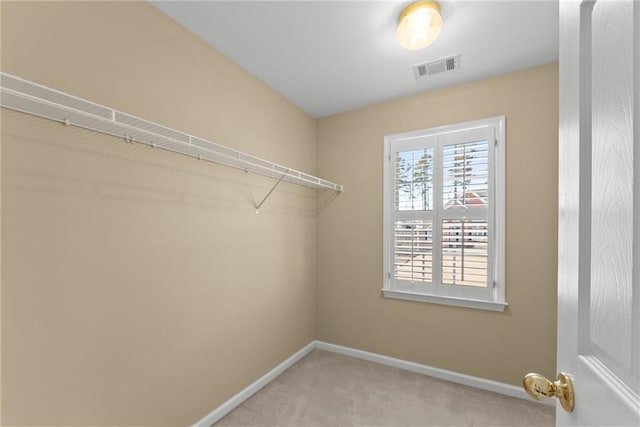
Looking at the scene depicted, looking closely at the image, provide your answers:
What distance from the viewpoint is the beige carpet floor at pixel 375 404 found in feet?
6.23

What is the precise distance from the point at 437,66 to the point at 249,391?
114 inches

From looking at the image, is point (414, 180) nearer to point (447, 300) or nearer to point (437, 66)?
point (437, 66)

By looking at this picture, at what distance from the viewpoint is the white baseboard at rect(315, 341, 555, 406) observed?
85.6 inches

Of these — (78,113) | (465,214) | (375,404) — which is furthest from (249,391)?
(465,214)

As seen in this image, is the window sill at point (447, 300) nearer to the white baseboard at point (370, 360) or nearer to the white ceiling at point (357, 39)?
the white baseboard at point (370, 360)

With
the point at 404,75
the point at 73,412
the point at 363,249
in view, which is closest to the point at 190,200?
the point at 73,412

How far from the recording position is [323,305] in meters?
3.03

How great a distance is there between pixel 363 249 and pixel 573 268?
227 cm

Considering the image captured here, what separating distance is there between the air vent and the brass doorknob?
2116 millimetres

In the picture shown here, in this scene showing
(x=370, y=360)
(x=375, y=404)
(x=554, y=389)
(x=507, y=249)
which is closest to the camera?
(x=554, y=389)

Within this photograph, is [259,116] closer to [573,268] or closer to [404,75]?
[404,75]

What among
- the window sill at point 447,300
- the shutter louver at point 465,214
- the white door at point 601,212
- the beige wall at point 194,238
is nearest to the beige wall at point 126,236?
the beige wall at point 194,238

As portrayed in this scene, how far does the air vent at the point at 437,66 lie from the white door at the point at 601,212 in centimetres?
161

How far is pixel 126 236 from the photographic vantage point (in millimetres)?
1430
